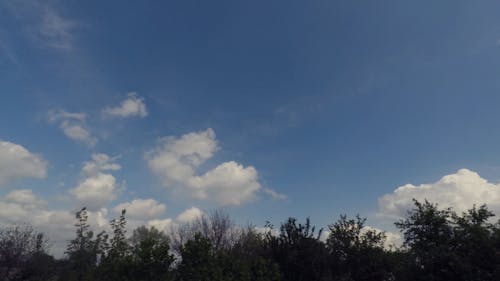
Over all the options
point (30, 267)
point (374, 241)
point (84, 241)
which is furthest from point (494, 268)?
point (30, 267)

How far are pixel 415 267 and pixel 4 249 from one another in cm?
3471

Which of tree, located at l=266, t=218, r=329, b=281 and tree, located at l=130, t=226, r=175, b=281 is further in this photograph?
tree, located at l=266, t=218, r=329, b=281

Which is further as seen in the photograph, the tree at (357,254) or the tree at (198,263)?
the tree at (357,254)

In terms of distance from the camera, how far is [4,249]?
36031 mm

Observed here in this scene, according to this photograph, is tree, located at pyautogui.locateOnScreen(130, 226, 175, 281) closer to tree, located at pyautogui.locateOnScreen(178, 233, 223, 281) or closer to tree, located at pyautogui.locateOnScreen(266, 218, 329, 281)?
tree, located at pyautogui.locateOnScreen(178, 233, 223, 281)

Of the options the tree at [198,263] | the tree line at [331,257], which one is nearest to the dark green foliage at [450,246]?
the tree line at [331,257]

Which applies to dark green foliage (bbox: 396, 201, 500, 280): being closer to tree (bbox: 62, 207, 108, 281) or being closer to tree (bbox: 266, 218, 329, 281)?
tree (bbox: 266, 218, 329, 281)

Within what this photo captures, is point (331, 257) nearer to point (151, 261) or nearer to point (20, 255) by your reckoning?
point (151, 261)

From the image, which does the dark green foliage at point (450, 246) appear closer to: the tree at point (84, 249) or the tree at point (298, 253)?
the tree at point (298, 253)

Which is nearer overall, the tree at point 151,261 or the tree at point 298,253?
the tree at point 151,261

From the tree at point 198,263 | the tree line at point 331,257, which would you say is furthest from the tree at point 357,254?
the tree at point 198,263

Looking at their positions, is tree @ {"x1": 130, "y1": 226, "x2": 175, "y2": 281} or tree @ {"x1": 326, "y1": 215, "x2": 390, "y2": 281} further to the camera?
tree @ {"x1": 326, "y1": 215, "x2": 390, "y2": 281}

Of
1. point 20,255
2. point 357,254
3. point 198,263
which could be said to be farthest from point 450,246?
point 20,255

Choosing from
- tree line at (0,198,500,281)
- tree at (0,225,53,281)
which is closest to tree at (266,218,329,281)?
tree line at (0,198,500,281)
